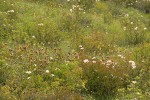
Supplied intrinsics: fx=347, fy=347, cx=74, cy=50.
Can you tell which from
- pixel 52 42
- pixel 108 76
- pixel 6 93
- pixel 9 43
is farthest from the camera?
pixel 52 42

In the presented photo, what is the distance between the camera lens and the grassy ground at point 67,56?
633 centimetres

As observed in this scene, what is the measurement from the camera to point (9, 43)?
8.66 m

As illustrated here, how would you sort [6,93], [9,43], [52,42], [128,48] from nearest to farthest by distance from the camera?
1. [6,93]
2. [9,43]
3. [52,42]
4. [128,48]

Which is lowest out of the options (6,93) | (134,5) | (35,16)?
(134,5)

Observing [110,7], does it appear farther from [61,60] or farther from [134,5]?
[61,60]

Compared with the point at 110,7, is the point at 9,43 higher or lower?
higher

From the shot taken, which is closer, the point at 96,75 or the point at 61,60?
the point at 96,75

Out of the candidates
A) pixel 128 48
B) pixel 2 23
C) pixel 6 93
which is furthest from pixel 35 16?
pixel 6 93

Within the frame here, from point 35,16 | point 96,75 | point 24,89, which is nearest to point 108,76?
point 96,75

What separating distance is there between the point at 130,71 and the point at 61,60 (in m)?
1.50

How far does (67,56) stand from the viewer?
24.7ft

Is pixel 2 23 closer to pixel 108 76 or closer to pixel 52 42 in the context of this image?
pixel 52 42

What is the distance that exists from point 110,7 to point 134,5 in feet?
4.67

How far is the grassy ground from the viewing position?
6.33 metres
